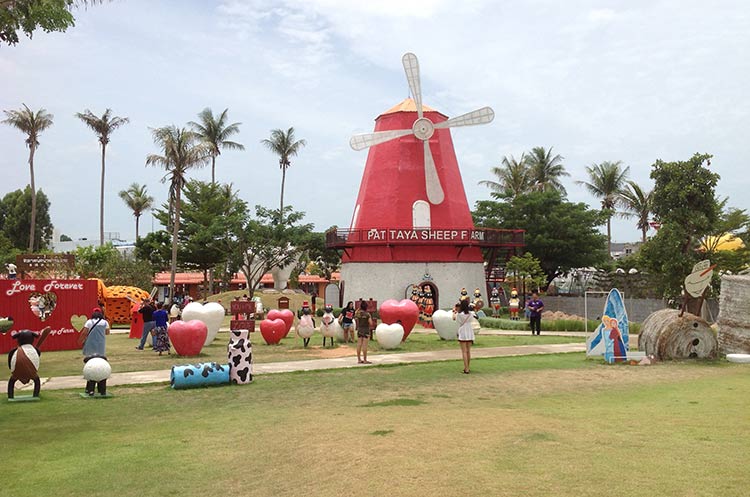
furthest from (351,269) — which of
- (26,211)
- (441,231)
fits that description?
(26,211)

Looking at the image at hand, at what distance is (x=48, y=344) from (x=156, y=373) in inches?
286

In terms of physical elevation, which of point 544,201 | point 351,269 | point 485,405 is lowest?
point 485,405

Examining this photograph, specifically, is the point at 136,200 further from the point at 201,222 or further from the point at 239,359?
the point at 239,359

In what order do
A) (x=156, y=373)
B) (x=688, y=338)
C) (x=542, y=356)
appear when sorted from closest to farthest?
(x=156, y=373)
(x=688, y=338)
(x=542, y=356)

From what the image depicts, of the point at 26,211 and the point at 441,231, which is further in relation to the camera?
the point at 26,211

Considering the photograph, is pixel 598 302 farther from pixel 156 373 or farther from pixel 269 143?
Answer: pixel 269 143

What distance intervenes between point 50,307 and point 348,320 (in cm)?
942

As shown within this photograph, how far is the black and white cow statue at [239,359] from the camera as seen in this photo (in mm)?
11875

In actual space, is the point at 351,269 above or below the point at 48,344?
above

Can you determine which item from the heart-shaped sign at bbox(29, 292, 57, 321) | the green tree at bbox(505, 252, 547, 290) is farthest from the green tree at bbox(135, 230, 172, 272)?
the heart-shaped sign at bbox(29, 292, 57, 321)

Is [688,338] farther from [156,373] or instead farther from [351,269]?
[351,269]

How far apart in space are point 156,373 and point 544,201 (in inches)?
1317

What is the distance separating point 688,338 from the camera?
14805 mm

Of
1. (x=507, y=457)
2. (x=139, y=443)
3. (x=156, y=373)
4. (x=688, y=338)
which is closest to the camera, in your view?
(x=507, y=457)
